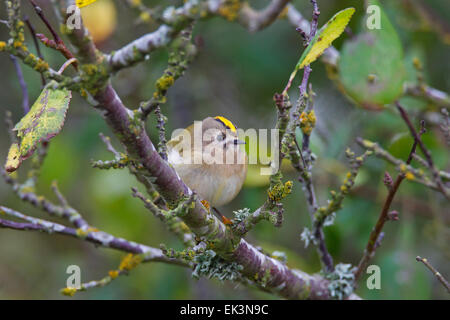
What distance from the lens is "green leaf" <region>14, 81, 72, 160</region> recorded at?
1808mm

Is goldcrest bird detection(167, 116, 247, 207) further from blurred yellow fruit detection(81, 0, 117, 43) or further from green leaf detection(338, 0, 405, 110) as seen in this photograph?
blurred yellow fruit detection(81, 0, 117, 43)

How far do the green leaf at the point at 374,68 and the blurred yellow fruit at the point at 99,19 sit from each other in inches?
83.9

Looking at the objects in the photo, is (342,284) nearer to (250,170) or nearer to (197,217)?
(197,217)

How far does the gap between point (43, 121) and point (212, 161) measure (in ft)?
4.75

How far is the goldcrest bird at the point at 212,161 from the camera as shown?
305cm

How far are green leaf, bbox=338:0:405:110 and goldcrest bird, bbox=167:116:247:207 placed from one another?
3.10 ft

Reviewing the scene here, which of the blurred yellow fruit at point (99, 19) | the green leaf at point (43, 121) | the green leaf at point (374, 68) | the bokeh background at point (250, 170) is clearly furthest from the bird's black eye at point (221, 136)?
the green leaf at point (43, 121)

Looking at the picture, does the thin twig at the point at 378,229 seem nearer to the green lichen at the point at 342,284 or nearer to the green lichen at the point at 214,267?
Result: the green lichen at the point at 342,284

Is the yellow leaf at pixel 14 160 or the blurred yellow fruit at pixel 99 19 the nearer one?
the yellow leaf at pixel 14 160

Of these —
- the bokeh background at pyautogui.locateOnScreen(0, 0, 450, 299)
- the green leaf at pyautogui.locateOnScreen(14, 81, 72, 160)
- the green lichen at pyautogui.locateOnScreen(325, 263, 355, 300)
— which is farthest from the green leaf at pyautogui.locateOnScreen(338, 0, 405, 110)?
the green leaf at pyautogui.locateOnScreen(14, 81, 72, 160)

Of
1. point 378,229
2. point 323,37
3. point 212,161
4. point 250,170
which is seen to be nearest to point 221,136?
point 212,161

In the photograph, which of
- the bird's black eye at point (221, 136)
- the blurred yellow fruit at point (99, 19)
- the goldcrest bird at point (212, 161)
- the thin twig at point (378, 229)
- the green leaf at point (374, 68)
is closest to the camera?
the thin twig at point (378, 229)

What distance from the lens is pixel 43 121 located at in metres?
1.82

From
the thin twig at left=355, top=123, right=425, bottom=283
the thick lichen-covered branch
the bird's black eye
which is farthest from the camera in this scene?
the bird's black eye
